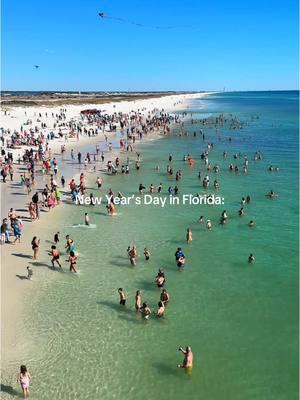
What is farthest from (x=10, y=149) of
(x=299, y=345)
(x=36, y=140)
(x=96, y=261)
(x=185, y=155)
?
(x=299, y=345)

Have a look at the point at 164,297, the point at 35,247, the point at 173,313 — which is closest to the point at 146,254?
the point at 164,297

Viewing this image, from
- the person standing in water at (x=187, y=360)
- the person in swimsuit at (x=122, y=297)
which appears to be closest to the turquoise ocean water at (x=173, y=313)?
the person standing in water at (x=187, y=360)

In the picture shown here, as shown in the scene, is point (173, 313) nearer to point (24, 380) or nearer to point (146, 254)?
point (146, 254)

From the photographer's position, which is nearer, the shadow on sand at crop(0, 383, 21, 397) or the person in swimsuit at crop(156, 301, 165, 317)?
the shadow on sand at crop(0, 383, 21, 397)

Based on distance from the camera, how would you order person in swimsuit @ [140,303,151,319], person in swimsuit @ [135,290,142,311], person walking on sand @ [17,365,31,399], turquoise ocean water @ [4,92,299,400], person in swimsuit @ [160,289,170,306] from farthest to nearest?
person in swimsuit @ [160,289,170,306], person in swimsuit @ [135,290,142,311], person in swimsuit @ [140,303,151,319], turquoise ocean water @ [4,92,299,400], person walking on sand @ [17,365,31,399]

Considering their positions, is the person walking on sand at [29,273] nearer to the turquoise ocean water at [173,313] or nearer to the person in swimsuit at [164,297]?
the turquoise ocean water at [173,313]

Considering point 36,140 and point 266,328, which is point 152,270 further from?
point 36,140

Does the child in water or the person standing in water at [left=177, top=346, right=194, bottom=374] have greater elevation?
the child in water

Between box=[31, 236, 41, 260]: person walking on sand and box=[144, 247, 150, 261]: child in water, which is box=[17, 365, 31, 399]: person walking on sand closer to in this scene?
box=[31, 236, 41, 260]: person walking on sand

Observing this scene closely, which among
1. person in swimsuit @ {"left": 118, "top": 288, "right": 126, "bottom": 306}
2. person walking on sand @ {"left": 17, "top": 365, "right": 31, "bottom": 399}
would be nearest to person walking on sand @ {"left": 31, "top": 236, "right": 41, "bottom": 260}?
person in swimsuit @ {"left": 118, "top": 288, "right": 126, "bottom": 306}
